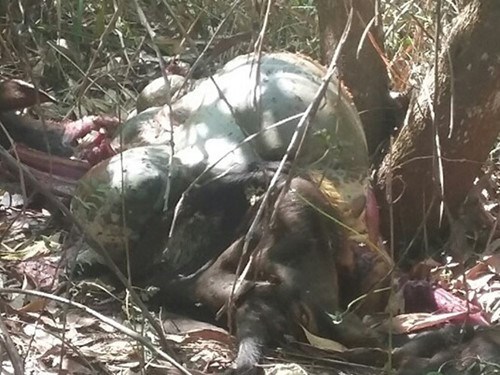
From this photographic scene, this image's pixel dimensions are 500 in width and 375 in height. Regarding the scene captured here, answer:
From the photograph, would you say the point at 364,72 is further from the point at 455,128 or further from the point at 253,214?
the point at 253,214

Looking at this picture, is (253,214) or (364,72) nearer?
(253,214)

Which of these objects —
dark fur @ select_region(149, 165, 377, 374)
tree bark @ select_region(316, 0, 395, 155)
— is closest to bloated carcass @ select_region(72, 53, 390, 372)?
dark fur @ select_region(149, 165, 377, 374)

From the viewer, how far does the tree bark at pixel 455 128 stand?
2.84 meters

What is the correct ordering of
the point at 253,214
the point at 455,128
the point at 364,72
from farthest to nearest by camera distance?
the point at 364,72
the point at 455,128
the point at 253,214

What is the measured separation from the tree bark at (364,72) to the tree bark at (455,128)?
0.20m

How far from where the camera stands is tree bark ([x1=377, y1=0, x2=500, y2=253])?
284cm

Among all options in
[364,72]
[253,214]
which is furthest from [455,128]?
[253,214]

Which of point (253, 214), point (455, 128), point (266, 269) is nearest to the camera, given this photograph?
point (266, 269)

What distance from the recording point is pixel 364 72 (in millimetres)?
3334

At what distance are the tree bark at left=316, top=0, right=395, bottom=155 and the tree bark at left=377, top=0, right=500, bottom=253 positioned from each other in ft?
0.65

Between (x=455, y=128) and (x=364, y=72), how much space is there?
1.53ft

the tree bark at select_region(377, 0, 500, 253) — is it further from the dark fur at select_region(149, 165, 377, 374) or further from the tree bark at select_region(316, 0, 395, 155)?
the dark fur at select_region(149, 165, 377, 374)

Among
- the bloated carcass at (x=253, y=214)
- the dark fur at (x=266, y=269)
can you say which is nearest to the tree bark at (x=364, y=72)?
the bloated carcass at (x=253, y=214)

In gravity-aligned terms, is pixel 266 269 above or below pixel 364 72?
below
